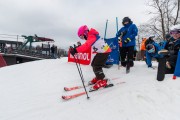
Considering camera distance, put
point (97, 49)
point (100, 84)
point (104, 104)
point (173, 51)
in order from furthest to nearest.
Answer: point (173, 51) < point (97, 49) < point (100, 84) < point (104, 104)

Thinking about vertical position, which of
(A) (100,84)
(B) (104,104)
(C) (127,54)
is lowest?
(B) (104,104)

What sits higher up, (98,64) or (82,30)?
(82,30)

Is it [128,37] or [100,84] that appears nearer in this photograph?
[100,84]

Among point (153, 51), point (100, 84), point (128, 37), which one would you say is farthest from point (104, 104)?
point (153, 51)

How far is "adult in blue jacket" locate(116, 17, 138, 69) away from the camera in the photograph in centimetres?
774

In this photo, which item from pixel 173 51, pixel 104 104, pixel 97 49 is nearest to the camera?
pixel 104 104

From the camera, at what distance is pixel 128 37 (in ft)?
25.8

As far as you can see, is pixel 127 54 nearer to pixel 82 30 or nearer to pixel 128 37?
pixel 128 37

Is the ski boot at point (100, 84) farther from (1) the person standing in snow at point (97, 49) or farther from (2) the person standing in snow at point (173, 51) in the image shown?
(2) the person standing in snow at point (173, 51)

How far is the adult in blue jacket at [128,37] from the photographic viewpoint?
774 centimetres

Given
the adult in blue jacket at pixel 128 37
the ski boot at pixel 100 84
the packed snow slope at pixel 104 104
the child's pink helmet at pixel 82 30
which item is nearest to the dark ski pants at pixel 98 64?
the ski boot at pixel 100 84

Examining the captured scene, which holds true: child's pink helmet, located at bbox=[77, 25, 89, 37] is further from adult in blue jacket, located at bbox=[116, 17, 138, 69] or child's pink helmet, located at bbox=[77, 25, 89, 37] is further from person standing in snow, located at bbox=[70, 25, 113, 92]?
adult in blue jacket, located at bbox=[116, 17, 138, 69]

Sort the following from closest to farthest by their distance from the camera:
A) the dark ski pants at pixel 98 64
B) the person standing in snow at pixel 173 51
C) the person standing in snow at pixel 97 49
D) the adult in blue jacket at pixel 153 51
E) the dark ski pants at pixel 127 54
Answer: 1. the person standing in snow at pixel 97 49
2. the dark ski pants at pixel 98 64
3. the person standing in snow at pixel 173 51
4. the dark ski pants at pixel 127 54
5. the adult in blue jacket at pixel 153 51

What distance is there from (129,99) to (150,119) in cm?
74
